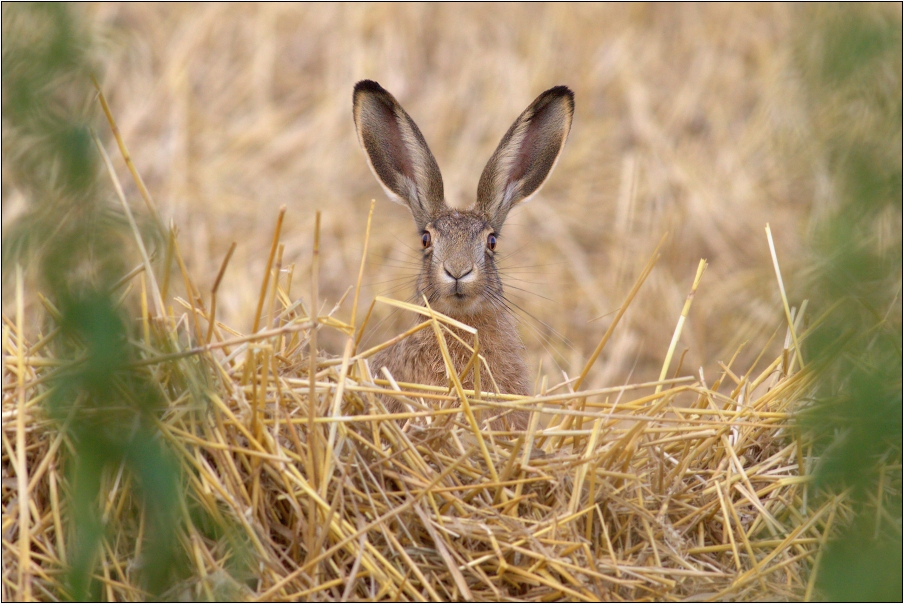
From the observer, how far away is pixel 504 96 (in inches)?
302

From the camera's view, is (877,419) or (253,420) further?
(253,420)

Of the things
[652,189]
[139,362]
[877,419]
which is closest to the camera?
[877,419]

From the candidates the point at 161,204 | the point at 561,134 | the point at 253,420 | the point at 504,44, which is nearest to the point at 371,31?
the point at 504,44

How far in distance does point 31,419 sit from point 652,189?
212 inches

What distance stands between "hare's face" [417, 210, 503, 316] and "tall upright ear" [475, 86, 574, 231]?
174 millimetres

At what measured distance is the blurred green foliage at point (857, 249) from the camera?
5.15 ft

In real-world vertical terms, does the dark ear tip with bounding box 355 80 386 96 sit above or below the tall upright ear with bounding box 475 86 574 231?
above

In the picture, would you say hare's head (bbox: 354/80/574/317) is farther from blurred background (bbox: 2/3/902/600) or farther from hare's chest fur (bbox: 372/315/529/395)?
blurred background (bbox: 2/3/902/600)

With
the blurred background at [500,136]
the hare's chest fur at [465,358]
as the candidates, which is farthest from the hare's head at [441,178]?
the blurred background at [500,136]

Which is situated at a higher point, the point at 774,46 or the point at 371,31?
the point at 371,31

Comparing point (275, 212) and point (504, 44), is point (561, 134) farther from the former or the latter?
point (504, 44)

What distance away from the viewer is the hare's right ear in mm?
4547

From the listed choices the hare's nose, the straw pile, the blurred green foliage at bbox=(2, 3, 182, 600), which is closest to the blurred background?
the hare's nose

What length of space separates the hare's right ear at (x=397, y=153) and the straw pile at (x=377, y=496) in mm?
1697
